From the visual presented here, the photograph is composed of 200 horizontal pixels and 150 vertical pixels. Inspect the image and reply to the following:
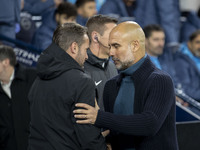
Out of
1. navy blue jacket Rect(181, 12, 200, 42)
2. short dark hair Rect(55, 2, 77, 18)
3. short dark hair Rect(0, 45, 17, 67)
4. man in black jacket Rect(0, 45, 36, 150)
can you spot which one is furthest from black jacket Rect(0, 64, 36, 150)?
navy blue jacket Rect(181, 12, 200, 42)

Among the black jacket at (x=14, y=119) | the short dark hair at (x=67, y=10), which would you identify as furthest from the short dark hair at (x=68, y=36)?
the short dark hair at (x=67, y=10)

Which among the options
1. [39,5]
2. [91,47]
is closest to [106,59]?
[91,47]

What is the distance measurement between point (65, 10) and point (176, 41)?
2880mm

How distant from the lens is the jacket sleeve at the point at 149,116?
280cm

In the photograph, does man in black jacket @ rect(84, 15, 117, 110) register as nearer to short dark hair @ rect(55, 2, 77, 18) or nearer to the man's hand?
the man's hand

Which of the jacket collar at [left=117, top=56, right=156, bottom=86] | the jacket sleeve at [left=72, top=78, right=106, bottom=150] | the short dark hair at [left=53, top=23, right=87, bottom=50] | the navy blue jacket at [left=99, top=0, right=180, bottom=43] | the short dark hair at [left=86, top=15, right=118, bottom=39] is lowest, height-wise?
the navy blue jacket at [left=99, top=0, right=180, bottom=43]

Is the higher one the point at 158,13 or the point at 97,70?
the point at 97,70

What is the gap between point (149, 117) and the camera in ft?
9.14

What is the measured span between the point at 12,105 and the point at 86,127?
2507 mm

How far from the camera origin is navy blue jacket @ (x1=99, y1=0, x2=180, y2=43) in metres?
7.95

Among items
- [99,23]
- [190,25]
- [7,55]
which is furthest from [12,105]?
[190,25]

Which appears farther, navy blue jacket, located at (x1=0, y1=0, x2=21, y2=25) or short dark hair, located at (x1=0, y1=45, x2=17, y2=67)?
navy blue jacket, located at (x1=0, y1=0, x2=21, y2=25)

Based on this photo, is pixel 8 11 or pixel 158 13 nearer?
pixel 8 11

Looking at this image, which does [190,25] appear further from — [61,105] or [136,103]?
[61,105]
